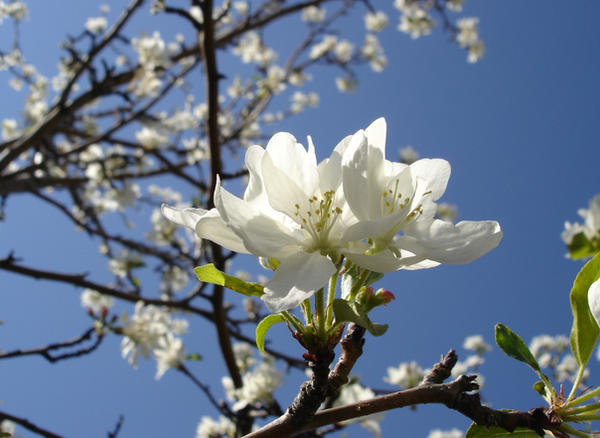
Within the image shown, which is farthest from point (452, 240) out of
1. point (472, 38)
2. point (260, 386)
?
point (472, 38)

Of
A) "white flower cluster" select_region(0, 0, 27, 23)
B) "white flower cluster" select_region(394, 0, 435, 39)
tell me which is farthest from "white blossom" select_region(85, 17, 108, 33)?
"white flower cluster" select_region(394, 0, 435, 39)

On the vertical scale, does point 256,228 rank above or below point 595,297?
above

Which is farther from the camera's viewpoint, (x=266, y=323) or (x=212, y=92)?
(x=212, y=92)

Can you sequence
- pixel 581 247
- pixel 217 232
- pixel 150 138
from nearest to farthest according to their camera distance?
pixel 217 232
pixel 581 247
pixel 150 138

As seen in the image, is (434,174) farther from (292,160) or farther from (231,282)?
(231,282)

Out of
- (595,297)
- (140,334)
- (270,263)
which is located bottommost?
(595,297)

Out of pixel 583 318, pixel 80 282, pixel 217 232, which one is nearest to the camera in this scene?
pixel 217 232
